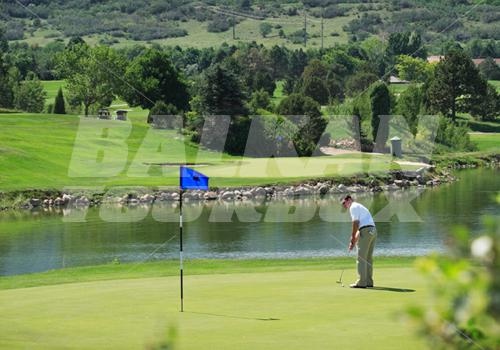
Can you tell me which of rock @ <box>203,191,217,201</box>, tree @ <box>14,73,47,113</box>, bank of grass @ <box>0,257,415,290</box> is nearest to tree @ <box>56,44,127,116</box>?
tree @ <box>14,73,47,113</box>

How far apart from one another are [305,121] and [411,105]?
17016 millimetres

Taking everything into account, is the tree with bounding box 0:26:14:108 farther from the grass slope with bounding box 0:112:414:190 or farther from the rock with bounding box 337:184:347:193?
the rock with bounding box 337:184:347:193

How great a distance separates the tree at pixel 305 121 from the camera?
7312 centimetres

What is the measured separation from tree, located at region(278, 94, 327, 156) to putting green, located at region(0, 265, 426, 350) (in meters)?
54.8

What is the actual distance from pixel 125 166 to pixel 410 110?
118 feet

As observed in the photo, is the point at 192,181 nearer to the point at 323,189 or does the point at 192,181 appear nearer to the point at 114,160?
the point at 323,189

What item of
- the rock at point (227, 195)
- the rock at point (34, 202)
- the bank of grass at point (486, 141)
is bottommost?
the rock at point (34, 202)

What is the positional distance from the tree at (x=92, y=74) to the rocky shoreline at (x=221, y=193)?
37464 millimetres

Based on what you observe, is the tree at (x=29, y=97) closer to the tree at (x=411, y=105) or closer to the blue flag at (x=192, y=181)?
the tree at (x=411, y=105)

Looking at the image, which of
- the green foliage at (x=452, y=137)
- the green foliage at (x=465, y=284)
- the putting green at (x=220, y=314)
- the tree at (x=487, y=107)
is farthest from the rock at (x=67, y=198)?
the tree at (x=487, y=107)

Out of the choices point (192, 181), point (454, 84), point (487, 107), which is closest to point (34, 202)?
point (192, 181)

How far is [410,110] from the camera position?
89.0m

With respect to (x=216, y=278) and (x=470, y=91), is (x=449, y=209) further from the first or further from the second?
(x=470, y=91)

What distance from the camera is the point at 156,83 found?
9569cm
